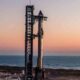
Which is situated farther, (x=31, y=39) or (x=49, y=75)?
(x=49, y=75)

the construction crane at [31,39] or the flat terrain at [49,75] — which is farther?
the flat terrain at [49,75]

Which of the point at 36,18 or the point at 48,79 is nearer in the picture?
the point at 36,18

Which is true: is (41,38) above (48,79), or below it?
above

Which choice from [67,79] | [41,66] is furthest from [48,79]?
[41,66]

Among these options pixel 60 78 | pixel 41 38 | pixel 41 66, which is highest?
pixel 41 38

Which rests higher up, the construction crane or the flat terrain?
the construction crane

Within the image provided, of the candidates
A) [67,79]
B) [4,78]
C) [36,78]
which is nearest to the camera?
[36,78]

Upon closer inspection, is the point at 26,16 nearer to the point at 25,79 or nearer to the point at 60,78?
the point at 25,79

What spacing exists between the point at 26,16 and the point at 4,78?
1490 cm

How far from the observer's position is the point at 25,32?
4941 centimetres

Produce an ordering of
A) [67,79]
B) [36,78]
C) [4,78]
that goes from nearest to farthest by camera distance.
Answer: [36,78] < [4,78] < [67,79]

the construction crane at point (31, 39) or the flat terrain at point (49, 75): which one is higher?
the construction crane at point (31, 39)

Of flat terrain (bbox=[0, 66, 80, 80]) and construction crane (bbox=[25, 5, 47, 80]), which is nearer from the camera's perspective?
construction crane (bbox=[25, 5, 47, 80])

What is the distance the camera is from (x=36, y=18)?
164 ft
